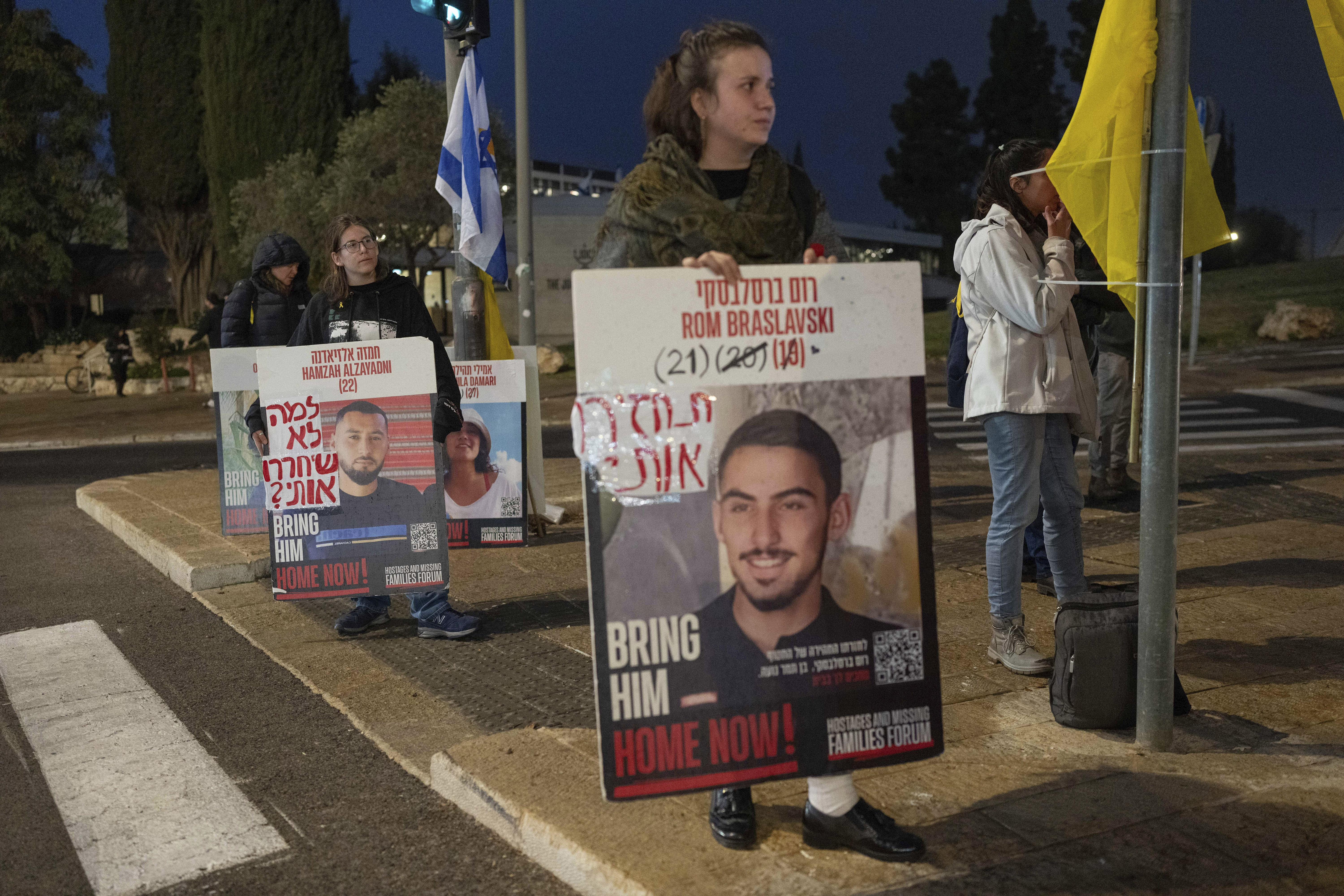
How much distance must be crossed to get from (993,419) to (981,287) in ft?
1.62

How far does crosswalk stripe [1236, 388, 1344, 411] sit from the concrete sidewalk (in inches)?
325

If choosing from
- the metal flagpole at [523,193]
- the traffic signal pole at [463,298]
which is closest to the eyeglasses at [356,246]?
the traffic signal pole at [463,298]

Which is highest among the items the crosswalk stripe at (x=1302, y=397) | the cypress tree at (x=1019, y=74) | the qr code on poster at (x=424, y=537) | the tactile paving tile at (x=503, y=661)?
the cypress tree at (x=1019, y=74)

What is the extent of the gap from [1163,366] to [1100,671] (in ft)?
3.31

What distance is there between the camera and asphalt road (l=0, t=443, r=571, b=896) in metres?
3.21

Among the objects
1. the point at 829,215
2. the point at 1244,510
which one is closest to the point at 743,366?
the point at 829,215

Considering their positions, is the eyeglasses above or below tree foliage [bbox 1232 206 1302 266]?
below

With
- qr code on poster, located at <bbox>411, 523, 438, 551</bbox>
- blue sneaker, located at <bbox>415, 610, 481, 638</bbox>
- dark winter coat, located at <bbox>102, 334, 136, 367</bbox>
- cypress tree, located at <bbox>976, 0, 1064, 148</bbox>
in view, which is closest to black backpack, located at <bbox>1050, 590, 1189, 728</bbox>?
blue sneaker, located at <bbox>415, 610, 481, 638</bbox>

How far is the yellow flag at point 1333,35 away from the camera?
11.6 ft

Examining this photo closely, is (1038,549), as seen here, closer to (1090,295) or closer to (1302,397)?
(1090,295)

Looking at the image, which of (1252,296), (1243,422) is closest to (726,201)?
(1243,422)

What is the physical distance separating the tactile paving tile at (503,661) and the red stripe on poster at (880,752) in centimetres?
147

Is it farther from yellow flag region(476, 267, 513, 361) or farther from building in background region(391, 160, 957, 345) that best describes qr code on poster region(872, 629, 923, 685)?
building in background region(391, 160, 957, 345)

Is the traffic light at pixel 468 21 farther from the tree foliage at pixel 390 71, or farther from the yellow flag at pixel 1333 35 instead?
the tree foliage at pixel 390 71
